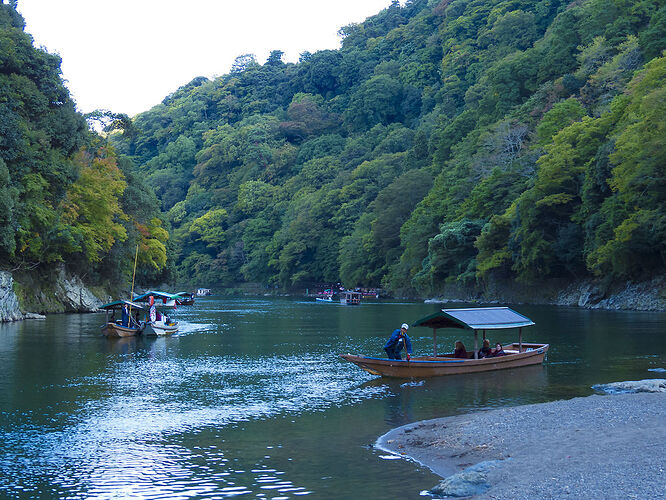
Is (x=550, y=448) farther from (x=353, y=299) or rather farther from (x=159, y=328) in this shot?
(x=353, y=299)

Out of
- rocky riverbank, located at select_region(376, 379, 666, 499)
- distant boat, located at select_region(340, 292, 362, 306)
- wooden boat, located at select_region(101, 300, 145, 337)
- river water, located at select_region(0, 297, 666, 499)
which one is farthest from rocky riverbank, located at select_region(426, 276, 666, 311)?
rocky riverbank, located at select_region(376, 379, 666, 499)

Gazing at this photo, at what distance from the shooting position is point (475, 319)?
26938 mm

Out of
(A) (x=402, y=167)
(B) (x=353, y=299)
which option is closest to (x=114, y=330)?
(B) (x=353, y=299)

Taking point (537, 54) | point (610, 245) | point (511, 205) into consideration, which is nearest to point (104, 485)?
point (610, 245)

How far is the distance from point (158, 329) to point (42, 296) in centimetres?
2163

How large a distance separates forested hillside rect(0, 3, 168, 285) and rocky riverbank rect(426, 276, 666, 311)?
42.6m

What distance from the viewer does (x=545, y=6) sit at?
134125mm

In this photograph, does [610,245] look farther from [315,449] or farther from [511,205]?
[315,449]

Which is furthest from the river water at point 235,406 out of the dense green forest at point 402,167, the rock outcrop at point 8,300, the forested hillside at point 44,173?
the dense green forest at point 402,167

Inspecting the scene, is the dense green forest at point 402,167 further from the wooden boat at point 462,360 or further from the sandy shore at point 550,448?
the sandy shore at point 550,448

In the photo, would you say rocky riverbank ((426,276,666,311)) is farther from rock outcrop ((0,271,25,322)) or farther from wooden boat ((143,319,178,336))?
rock outcrop ((0,271,25,322))

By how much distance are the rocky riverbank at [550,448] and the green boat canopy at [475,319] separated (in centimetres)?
746

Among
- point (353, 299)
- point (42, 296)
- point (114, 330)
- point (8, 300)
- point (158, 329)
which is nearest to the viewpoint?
point (114, 330)

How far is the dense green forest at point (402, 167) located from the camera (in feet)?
181
